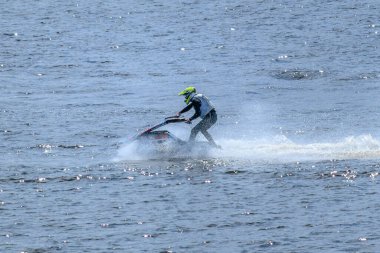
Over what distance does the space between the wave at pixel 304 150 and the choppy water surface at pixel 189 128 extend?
3.1 inches

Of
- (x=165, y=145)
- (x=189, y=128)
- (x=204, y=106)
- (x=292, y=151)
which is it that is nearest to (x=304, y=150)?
(x=292, y=151)

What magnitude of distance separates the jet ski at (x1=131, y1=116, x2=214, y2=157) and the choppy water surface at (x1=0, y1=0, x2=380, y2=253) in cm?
53

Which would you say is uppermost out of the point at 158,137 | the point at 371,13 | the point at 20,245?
the point at 371,13

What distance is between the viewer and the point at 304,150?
40781mm

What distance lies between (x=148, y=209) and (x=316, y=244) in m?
6.05

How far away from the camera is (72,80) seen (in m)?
62.9

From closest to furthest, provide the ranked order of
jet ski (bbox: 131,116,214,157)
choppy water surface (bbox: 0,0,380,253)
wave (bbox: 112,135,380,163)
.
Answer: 1. choppy water surface (bbox: 0,0,380,253)
2. wave (bbox: 112,135,380,163)
3. jet ski (bbox: 131,116,214,157)

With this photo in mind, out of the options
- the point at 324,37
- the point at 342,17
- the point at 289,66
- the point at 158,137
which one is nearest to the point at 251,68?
the point at 289,66

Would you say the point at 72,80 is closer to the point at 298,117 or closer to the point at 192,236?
the point at 298,117

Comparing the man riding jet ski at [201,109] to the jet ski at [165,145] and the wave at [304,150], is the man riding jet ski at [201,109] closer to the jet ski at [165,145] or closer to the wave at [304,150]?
the jet ski at [165,145]

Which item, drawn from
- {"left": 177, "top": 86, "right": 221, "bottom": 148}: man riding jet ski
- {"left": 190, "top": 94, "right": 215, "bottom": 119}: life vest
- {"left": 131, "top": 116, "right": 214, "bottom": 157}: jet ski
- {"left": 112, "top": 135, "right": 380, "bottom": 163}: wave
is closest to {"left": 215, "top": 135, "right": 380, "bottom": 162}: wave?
{"left": 112, "top": 135, "right": 380, "bottom": 163}: wave

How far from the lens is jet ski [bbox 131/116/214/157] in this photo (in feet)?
133

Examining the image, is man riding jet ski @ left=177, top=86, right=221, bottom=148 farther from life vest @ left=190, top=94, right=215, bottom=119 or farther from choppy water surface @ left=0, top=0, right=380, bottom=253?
choppy water surface @ left=0, top=0, right=380, bottom=253

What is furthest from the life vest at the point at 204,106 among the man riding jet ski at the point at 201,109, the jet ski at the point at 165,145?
the jet ski at the point at 165,145
